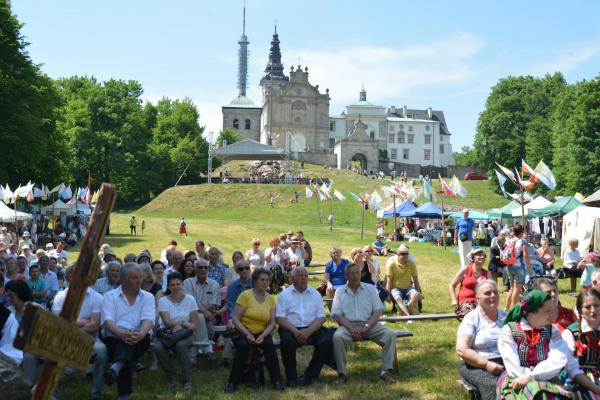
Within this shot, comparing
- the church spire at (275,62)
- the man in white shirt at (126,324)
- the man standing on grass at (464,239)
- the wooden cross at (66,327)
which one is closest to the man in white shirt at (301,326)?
the man in white shirt at (126,324)

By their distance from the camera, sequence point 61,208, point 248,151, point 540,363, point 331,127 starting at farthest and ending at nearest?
1. point 331,127
2. point 248,151
3. point 61,208
4. point 540,363

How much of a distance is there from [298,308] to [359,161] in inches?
3483

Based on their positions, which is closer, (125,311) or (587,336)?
(587,336)

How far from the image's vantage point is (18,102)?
26.4m

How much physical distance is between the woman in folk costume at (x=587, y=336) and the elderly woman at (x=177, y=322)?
12.4 feet

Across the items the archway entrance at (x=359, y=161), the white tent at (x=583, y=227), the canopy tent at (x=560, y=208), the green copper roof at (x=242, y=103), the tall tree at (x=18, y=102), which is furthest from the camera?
the green copper roof at (x=242, y=103)

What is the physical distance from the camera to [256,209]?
50.5m

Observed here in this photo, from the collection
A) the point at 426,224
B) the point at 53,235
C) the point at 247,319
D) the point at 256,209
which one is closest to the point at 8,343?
the point at 247,319

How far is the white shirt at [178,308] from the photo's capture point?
734 cm

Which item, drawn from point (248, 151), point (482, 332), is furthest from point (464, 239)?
point (248, 151)

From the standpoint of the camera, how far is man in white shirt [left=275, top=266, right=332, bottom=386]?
7.09 metres

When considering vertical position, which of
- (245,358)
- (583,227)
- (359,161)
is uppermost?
(359,161)

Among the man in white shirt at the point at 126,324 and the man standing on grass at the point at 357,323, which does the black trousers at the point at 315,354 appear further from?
the man in white shirt at the point at 126,324

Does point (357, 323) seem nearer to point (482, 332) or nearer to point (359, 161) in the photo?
point (482, 332)
